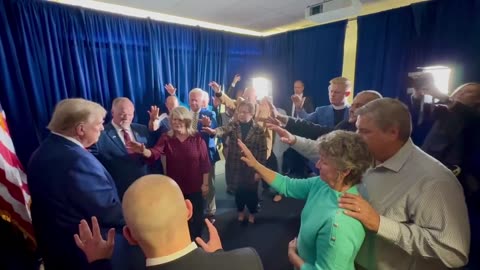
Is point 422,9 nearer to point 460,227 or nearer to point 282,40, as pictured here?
point 282,40

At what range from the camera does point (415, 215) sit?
3.07 feet

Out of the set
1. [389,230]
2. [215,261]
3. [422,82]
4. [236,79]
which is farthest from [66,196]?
[236,79]

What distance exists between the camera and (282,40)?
4344 mm

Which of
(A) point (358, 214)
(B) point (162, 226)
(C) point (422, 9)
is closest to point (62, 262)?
(B) point (162, 226)

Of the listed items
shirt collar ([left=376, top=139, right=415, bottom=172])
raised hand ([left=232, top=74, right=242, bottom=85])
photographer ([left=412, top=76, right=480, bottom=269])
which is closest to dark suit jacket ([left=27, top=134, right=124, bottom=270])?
shirt collar ([left=376, top=139, right=415, bottom=172])

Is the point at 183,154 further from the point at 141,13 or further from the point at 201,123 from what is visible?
the point at 141,13

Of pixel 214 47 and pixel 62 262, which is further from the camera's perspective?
pixel 214 47

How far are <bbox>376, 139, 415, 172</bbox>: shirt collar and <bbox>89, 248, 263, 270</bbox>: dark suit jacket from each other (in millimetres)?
695

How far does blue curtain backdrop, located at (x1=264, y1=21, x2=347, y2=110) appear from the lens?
3.71 metres

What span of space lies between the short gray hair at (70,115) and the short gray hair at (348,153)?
1.26 metres

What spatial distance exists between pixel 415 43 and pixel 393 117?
252 cm

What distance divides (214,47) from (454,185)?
365 cm

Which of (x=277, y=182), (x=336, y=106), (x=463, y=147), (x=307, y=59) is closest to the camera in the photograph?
(x=277, y=182)

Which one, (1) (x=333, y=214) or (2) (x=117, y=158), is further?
(2) (x=117, y=158)
